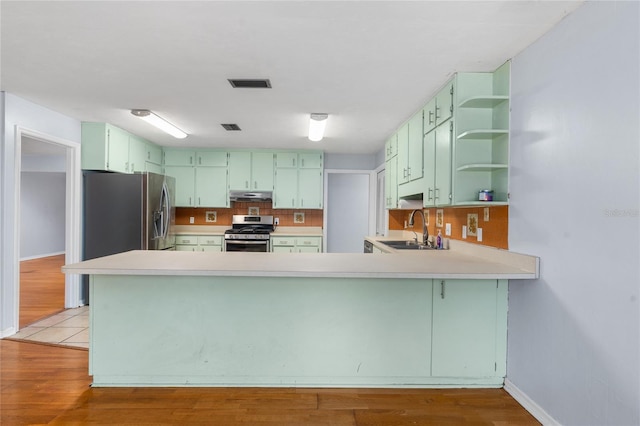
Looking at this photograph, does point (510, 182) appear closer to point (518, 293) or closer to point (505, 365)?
point (518, 293)

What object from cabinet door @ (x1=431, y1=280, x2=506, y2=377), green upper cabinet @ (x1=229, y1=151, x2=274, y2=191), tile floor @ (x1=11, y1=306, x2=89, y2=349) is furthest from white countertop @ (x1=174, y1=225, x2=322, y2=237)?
cabinet door @ (x1=431, y1=280, x2=506, y2=377)

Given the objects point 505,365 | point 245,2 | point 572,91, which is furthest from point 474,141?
point 245,2

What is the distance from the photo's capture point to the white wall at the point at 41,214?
8672 mm

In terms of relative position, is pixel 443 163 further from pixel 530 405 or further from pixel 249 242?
pixel 249 242

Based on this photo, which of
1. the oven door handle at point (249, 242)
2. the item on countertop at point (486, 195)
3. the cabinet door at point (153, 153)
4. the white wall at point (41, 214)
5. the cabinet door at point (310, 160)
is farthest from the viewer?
Answer: the white wall at point (41, 214)

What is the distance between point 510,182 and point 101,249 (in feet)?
15.0

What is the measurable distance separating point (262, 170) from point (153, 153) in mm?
1728

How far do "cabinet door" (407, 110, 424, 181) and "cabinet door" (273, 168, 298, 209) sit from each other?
8.37 ft

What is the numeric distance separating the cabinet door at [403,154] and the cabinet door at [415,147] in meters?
0.07

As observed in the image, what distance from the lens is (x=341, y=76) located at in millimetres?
2752

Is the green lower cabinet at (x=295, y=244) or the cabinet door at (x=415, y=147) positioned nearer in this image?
the cabinet door at (x=415, y=147)

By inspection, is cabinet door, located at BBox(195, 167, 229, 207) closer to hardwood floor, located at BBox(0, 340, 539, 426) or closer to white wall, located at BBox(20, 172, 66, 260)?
hardwood floor, located at BBox(0, 340, 539, 426)

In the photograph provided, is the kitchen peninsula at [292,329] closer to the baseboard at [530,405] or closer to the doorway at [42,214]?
the baseboard at [530,405]

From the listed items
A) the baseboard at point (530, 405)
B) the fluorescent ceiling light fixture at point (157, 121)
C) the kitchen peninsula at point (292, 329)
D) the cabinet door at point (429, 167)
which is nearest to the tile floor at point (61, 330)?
the kitchen peninsula at point (292, 329)
